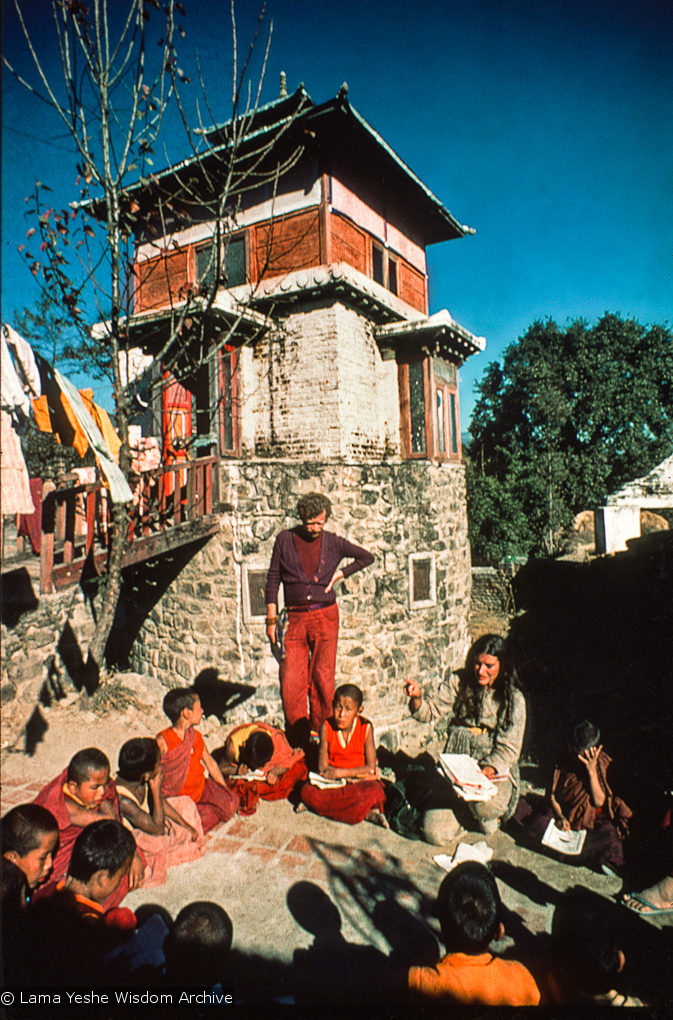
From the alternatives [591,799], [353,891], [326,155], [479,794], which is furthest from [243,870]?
[326,155]

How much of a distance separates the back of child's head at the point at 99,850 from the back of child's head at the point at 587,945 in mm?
2357

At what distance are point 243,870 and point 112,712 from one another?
163cm

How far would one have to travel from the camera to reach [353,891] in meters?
2.78

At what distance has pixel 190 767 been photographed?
335 centimetres

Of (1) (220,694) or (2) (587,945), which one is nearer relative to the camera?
(2) (587,945)

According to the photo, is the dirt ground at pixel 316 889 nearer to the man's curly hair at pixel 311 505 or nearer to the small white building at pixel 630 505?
the man's curly hair at pixel 311 505

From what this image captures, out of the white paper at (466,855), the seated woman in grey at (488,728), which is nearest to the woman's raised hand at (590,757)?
the seated woman in grey at (488,728)

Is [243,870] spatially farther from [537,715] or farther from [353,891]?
[537,715]

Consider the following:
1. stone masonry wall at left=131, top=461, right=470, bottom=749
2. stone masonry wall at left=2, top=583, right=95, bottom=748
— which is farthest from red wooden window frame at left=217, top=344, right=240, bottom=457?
stone masonry wall at left=2, top=583, right=95, bottom=748

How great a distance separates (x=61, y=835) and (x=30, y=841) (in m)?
0.23

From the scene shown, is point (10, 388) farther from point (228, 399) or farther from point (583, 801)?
point (583, 801)

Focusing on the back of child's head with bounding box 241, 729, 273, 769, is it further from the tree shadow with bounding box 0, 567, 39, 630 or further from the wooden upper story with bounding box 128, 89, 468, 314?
the wooden upper story with bounding box 128, 89, 468, 314

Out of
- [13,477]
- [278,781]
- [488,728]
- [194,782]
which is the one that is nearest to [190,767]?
[194,782]

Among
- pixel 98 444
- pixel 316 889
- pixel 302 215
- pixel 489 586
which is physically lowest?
pixel 316 889
